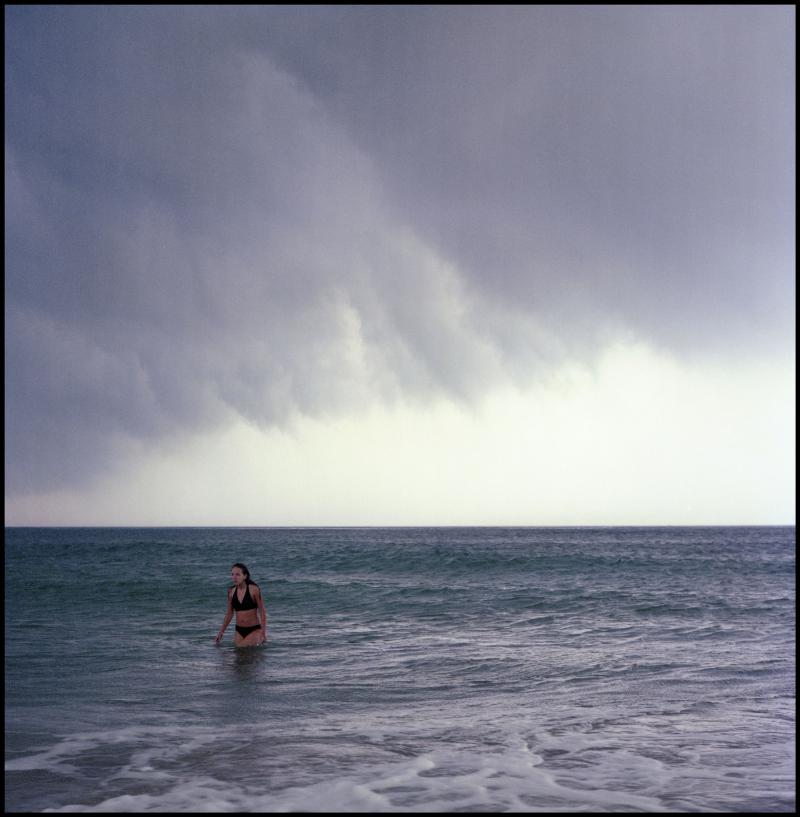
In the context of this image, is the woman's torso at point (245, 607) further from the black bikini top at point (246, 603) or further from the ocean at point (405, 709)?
the ocean at point (405, 709)

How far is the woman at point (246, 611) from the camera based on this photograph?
1305 cm

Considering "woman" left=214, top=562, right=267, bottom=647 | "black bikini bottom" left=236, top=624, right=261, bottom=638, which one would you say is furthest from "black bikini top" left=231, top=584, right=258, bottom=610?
"black bikini bottom" left=236, top=624, right=261, bottom=638

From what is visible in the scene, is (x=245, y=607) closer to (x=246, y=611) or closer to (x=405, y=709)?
(x=246, y=611)

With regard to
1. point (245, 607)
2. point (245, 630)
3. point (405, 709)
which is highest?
point (245, 607)

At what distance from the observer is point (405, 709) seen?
873 cm

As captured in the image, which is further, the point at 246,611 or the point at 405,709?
the point at 246,611

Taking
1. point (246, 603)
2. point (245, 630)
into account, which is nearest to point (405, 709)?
point (245, 630)

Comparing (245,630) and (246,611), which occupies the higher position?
(246,611)

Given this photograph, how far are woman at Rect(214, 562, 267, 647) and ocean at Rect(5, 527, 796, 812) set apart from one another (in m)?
0.34

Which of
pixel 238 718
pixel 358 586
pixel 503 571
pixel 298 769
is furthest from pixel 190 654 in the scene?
pixel 503 571

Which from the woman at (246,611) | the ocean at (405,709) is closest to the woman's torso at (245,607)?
the woman at (246,611)

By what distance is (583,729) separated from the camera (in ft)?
25.8

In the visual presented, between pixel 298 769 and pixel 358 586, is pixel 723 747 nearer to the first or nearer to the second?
pixel 298 769

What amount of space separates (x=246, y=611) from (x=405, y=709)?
17.6 ft
